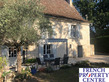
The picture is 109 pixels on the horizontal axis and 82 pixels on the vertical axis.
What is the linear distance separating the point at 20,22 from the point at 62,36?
9.73 m

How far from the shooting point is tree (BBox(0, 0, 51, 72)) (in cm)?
543

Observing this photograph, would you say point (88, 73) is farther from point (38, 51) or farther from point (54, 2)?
point (54, 2)

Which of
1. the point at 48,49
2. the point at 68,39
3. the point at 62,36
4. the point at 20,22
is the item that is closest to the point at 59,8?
the point at 62,36

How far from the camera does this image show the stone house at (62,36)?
1298 cm

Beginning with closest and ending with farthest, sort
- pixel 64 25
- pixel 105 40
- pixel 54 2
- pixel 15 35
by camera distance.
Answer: pixel 15 35
pixel 64 25
pixel 54 2
pixel 105 40

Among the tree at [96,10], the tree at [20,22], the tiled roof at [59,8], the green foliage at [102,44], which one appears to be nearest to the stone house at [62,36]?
the tiled roof at [59,8]

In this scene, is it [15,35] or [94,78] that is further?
[15,35]

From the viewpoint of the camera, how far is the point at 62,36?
1514 cm

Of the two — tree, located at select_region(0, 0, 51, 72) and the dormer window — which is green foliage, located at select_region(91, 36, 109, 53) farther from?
tree, located at select_region(0, 0, 51, 72)

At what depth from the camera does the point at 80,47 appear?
57.0 ft

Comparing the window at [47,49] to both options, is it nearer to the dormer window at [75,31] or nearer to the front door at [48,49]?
the front door at [48,49]

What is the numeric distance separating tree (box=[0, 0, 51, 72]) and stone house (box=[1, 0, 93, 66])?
17.5 ft

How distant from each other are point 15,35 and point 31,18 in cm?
135

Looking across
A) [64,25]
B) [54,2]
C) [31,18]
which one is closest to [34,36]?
[31,18]
